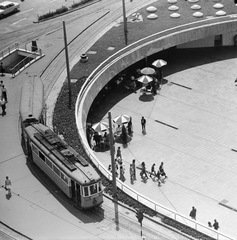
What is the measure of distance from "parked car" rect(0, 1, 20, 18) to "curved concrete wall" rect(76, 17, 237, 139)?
67.3 feet

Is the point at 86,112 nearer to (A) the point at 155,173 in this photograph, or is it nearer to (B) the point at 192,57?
(A) the point at 155,173

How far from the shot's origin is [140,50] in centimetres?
7900

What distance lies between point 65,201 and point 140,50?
28584 mm

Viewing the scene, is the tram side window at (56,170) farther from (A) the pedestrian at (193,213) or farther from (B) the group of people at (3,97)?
(B) the group of people at (3,97)

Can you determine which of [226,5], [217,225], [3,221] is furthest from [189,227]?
[226,5]

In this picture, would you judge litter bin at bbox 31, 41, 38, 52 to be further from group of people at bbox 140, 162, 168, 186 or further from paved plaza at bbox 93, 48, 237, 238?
group of people at bbox 140, 162, 168, 186

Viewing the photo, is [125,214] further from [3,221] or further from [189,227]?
[3,221]

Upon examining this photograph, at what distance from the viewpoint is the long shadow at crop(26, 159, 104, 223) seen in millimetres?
52719

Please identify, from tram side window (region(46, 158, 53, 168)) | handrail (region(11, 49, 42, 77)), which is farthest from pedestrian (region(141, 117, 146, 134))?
handrail (region(11, 49, 42, 77))

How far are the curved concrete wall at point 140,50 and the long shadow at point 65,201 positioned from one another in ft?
25.6

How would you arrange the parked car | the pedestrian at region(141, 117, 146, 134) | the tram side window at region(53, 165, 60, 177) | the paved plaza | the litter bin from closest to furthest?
the tram side window at region(53, 165, 60, 177) → the paved plaza → the pedestrian at region(141, 117, 146, 134) → the litter bin → the parked car

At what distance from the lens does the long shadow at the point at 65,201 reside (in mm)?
52719

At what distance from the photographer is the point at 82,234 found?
167ft

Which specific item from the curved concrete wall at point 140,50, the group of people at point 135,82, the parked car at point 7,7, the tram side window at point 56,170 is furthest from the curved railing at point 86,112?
the parked car at point 7,7
